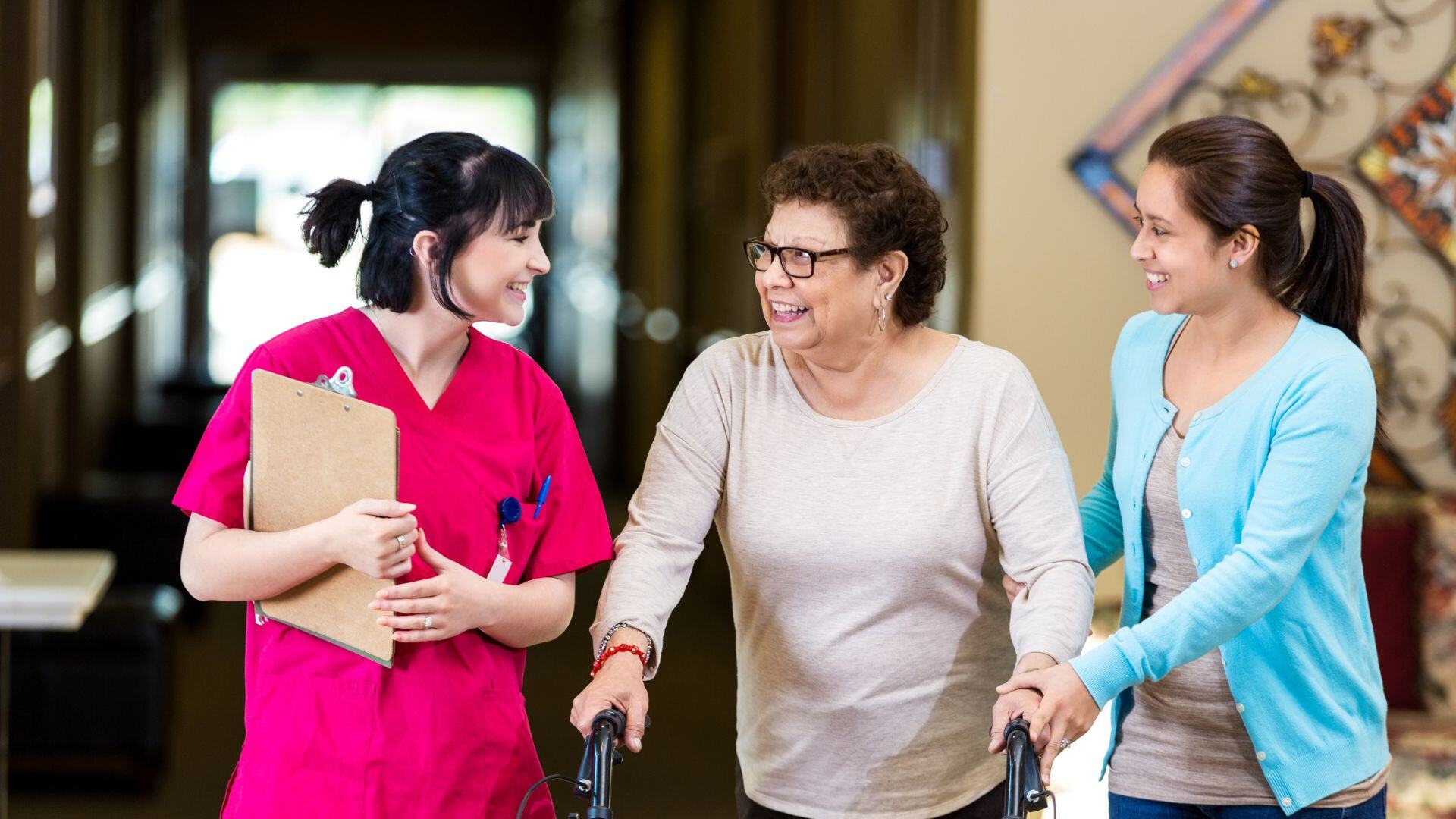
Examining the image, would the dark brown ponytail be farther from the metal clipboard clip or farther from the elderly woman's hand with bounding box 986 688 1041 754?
the metal clipboard clip

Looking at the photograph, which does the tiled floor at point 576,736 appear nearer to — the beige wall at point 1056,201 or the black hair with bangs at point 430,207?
the beige wall at point 1056,201

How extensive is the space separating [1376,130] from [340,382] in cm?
276

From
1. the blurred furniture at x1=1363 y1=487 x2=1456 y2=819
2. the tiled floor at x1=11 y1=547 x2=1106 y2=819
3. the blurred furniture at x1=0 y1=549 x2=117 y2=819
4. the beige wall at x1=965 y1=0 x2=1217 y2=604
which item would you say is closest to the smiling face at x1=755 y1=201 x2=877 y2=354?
the tiled floor at x1=11 y1=547 x2=1106 y2=819

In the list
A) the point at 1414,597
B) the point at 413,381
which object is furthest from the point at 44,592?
the point at 1414,597

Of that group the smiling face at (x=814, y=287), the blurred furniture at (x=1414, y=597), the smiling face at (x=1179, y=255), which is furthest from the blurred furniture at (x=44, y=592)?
the blurred furniture at (x=1414, y=597)

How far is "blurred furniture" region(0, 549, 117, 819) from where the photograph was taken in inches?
115

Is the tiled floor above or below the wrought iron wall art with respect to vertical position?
below

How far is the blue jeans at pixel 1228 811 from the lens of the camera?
164 cm

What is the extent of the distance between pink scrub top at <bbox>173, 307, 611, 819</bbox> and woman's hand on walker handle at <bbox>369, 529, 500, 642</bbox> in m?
0.05

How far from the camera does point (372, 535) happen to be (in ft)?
4.36

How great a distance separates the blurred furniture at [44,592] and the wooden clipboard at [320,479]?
1.76 m

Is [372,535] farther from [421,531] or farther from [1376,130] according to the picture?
[1376,130]

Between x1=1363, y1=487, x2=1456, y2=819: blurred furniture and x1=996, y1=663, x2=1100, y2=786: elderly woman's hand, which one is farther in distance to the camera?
x1=1363, y1=487, x2=1456, y2=819: blurred furniture

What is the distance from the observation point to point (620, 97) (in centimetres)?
992
